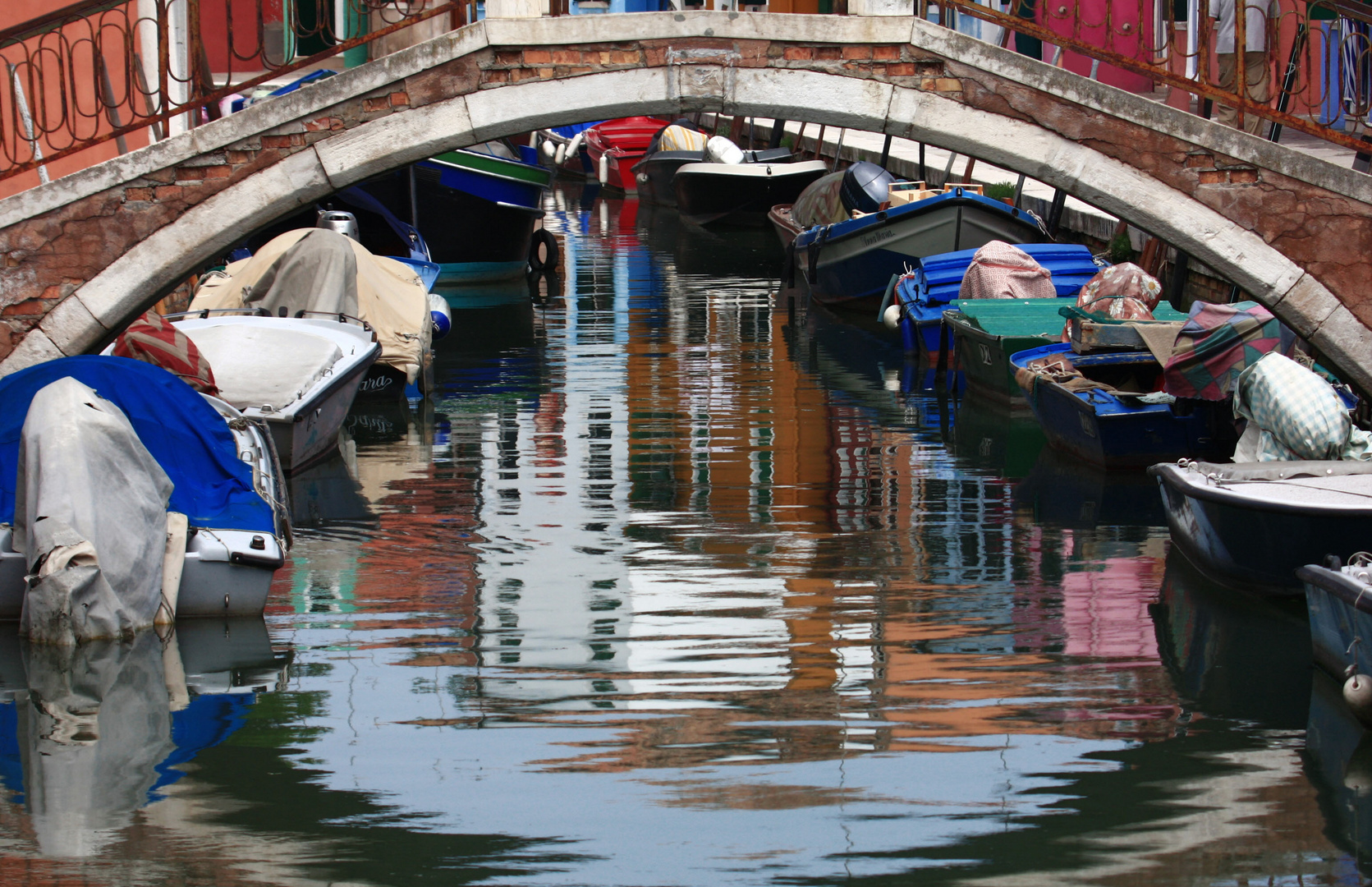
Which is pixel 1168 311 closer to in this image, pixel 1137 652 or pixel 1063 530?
pixel 1063 530

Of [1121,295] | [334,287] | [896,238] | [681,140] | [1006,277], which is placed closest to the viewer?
[1121,295]

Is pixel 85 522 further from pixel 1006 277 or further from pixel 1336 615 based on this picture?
pixel 1006 277

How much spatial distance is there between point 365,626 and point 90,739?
3.83 ft

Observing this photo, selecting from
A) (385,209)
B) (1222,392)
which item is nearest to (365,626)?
(1222,392)

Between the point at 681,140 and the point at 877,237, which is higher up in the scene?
the point at 681,140

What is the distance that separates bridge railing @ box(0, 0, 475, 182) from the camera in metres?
6.81

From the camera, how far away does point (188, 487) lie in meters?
6.40

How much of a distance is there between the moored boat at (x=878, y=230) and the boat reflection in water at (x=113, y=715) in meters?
7.99

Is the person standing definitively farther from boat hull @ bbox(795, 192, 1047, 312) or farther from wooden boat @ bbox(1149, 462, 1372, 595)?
wooden boat @ bbox(1149, 462, 1372, 595)

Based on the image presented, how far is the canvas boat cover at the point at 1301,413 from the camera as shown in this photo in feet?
21.9

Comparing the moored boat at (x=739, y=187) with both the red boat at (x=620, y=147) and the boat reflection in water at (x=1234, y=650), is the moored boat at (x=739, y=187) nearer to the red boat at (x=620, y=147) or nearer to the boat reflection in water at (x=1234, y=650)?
the red boat at (x=620, y=147)

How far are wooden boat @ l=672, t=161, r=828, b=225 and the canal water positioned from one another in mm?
10995

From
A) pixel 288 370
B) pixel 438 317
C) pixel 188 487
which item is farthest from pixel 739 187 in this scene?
pixel 188 487

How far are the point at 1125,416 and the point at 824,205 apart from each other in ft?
24.3
